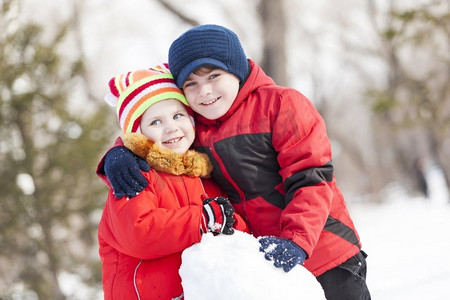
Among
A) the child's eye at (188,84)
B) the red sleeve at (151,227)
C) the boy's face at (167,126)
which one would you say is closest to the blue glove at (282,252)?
the red sleeve at (151,227)

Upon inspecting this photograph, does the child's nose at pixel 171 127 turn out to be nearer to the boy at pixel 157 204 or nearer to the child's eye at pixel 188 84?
the boy at pixel 157 204

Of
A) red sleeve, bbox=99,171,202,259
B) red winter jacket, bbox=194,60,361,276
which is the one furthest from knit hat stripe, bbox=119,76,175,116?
red sleeve, bbox=99,171,202,259

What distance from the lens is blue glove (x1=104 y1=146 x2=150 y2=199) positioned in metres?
2.13

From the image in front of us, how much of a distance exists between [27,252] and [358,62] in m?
19.2

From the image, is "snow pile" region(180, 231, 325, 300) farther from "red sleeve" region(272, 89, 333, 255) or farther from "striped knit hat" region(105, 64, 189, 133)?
"striped knit hat" region(105, 64, 189, 133)

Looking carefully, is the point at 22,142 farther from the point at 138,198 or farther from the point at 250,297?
the point at 250,297

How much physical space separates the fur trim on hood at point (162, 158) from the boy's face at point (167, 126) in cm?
5

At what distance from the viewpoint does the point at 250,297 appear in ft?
5.82

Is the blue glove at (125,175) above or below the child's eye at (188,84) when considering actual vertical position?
below

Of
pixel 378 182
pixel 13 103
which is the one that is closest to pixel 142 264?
pixel 13 103

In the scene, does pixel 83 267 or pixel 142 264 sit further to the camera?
pixel 83 267

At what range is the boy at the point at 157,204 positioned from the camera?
2.06 meters

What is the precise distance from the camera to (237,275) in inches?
71.8

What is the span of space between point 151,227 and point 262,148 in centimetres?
63
